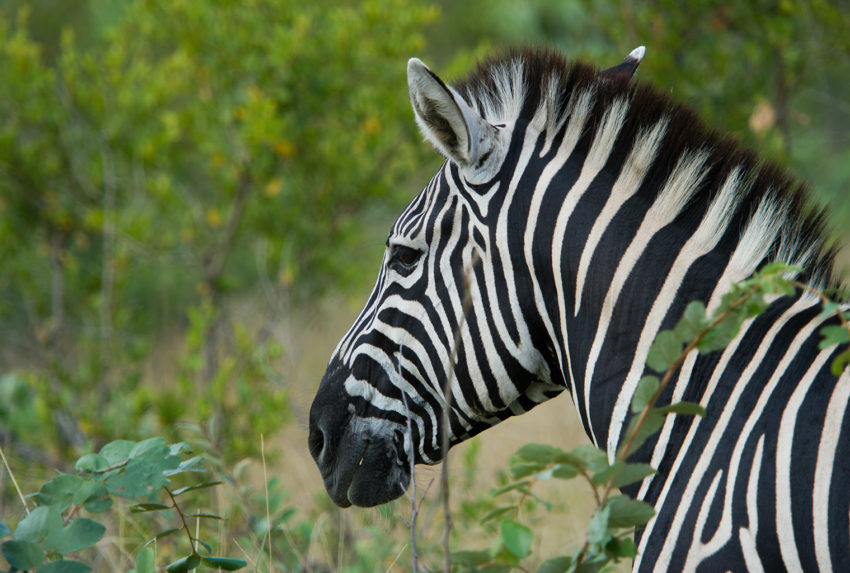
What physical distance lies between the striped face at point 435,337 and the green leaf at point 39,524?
2.74ft

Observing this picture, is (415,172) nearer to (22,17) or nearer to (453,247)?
(22,17)

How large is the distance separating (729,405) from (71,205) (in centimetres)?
615

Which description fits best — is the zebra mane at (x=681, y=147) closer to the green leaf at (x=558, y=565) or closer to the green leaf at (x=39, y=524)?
the green leaf at (x=558, y=565)

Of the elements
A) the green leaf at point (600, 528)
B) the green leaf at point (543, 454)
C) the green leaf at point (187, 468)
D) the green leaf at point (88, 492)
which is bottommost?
the green leaf at point (88, 492)

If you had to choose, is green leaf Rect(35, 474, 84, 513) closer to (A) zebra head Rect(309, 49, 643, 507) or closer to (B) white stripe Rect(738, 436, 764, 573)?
(A) zebra head Rect(309, 49, 643, 507)

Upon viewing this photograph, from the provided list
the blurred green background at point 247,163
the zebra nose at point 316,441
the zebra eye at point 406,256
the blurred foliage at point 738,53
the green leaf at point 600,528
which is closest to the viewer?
the green leaf at point 600,528

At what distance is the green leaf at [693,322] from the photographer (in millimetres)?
1402

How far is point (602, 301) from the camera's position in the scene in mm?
2004

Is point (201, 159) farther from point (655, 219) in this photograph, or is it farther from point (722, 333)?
point (722, 333)

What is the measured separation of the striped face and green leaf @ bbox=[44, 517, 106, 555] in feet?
2.56

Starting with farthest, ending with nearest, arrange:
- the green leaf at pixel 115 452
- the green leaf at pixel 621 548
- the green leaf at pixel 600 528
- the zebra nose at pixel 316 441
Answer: the zebra nose at pixel 316 441
the green leaf at pixel 115 452
the green leaf at pixel 621 548
the green leaf at pixel 600 528

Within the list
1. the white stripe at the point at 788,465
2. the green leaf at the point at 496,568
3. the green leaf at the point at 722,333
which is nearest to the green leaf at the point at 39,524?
the green leaf at the point at 496,568

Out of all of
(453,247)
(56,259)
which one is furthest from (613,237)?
(56,259)

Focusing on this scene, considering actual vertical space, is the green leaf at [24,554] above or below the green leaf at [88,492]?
below
